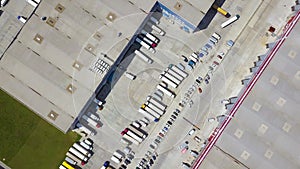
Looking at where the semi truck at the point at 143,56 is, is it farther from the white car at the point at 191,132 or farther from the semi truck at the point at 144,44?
the white car at the point at 191,132

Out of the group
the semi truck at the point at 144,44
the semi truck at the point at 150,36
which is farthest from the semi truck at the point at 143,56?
the semi truck at the point at 150,36

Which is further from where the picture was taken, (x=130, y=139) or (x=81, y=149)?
(x=130, y=139)

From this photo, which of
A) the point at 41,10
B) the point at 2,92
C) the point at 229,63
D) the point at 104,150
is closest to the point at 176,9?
the point at 229,63

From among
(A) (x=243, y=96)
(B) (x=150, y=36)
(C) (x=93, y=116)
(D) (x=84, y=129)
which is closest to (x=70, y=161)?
(D) (x=84, y=129)

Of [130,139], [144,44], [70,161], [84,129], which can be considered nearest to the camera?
[70,161]

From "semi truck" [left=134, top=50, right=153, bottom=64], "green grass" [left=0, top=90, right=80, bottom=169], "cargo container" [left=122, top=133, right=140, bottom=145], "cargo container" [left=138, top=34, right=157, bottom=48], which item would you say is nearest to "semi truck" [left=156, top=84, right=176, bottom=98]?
"semi truck" [left=134, top=50, right=153, bottom=64]

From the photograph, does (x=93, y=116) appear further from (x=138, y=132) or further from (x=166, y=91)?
(x=166, y=91)
